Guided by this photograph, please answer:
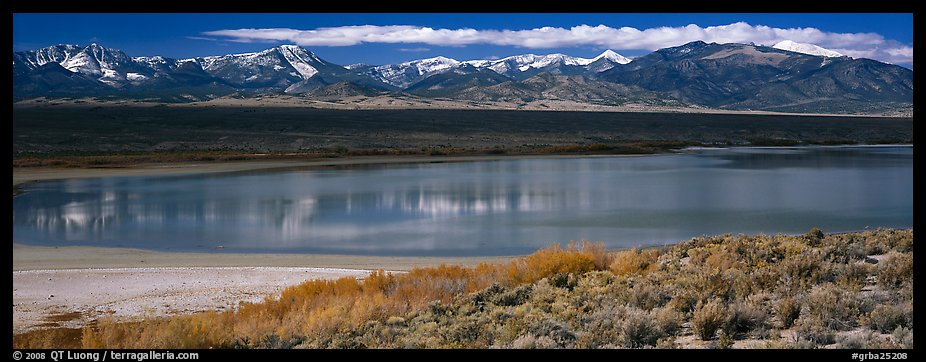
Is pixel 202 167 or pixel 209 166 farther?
pixel 209 166

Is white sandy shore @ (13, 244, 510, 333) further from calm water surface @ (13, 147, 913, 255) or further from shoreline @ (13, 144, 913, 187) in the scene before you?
shoreline @ (13, 144, 913, 187)

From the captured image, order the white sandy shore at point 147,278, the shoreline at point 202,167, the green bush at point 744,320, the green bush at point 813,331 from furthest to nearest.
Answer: the shoreline at point 202,167, the white sandy shore at point 147,278, the green bush at point 744,320, the green bush at point 813,331

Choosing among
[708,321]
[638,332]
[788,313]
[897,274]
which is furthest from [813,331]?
[897,274]

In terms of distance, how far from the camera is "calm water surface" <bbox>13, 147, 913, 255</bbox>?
17.6 metres

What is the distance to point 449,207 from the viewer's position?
2388 centimetres

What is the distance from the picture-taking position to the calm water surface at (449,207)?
1764cm

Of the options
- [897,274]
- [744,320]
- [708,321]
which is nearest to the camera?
[708,321]

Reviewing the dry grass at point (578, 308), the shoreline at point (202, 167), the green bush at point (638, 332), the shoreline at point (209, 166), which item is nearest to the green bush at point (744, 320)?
the dry grass at point (578, 308)

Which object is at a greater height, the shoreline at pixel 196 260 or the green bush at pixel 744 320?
the green bush at pixel 744 320

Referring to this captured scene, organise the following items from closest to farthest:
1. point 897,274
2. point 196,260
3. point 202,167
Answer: point 897,274, point 196,260, point 202,167

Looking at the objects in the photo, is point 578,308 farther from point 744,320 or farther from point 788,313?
point 788,313

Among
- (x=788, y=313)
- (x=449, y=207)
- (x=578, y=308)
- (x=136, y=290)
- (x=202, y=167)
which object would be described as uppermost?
(x=202, y=167)

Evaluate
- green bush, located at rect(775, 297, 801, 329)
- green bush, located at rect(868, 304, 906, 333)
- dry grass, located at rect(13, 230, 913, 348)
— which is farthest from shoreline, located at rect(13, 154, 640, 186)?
green bush, located at rect(868, 304, 906, 333)

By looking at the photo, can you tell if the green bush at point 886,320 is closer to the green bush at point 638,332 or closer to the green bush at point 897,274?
the green bush at point 897,274
